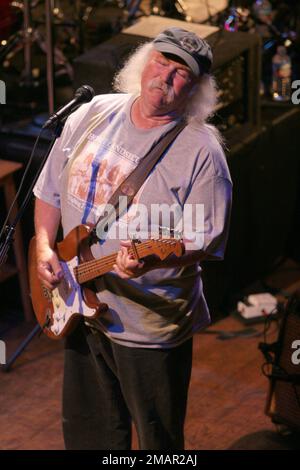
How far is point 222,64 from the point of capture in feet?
14.2

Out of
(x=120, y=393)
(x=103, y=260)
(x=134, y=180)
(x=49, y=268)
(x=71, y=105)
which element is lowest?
(x=120, y=393)

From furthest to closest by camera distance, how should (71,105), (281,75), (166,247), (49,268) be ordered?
(281,75) → (49,268) → (71,105) → (166,247)

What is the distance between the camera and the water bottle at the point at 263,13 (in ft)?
20.9

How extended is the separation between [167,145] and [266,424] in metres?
1.72

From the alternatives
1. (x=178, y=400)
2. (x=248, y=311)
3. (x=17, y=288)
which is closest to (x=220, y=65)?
(x=248, y=311)

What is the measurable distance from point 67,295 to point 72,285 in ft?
0.17

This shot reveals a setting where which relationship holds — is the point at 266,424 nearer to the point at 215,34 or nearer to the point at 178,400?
the point at 178,400

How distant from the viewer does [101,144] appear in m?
2.75

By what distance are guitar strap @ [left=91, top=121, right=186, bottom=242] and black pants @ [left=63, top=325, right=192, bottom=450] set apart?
455 mm

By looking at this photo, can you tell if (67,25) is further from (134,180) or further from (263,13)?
(134,180)

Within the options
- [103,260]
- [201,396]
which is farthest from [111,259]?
[201,396]

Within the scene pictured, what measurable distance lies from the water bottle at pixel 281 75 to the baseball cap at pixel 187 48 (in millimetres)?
2927

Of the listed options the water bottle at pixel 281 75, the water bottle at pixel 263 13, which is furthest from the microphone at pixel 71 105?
the water bottle at pixel 263 13

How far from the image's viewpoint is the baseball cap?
2600 mm
